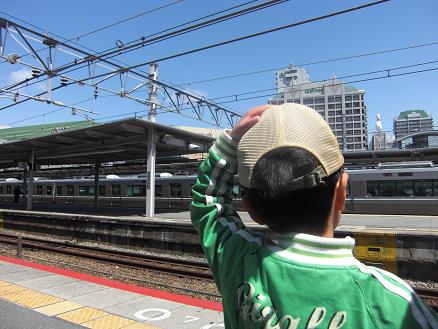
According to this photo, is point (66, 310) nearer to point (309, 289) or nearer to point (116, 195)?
point (309, 289)

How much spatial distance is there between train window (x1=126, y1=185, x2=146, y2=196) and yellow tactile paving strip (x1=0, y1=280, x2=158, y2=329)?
26897 mm

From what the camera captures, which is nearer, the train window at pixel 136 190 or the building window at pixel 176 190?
the building window at pixel 176 190

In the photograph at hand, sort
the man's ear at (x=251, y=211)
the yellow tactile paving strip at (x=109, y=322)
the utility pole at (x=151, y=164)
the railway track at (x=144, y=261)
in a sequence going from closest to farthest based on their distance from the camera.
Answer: the man's ear at (x=251, y=211), the yellow tactile paving strip at (x=109, y=322), the railway track at (x=144, y=261), the utility pole at (x=151, y=164)

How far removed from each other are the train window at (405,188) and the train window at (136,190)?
19167mm

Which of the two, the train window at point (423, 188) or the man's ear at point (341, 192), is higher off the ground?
the train window at point (423, 188)

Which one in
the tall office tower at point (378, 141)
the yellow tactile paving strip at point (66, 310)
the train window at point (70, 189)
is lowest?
the yellow tactile paving strip at point (66, 310)

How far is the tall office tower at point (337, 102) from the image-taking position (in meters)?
34.8

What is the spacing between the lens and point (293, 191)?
3.89ft

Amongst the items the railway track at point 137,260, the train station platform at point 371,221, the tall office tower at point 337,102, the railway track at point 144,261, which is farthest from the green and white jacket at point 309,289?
the tall office tower at point 337,102

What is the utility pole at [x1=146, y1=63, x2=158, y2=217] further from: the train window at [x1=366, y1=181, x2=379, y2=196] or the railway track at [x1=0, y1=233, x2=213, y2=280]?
the train window at [x1=366, y1=181, x2=379, y2=196]

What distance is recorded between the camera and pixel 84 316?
245 inches

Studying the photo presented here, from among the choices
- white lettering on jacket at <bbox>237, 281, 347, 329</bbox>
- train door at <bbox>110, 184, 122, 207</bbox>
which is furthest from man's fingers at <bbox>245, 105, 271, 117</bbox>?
train door at <bbox>110, 184, 122, 207</bbox>

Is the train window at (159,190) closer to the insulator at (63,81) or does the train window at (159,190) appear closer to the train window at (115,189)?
the train window at (115,189)

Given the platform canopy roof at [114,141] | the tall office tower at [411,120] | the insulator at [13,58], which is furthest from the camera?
the tall office tower at [411,120]
